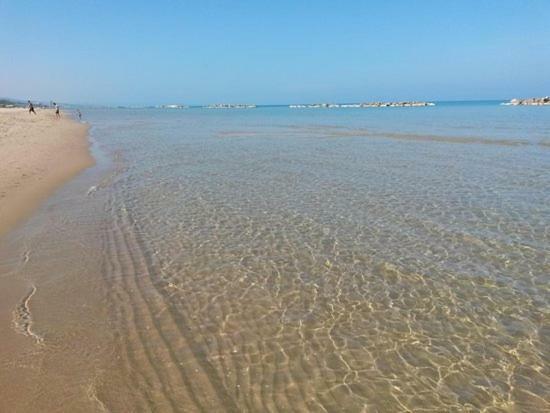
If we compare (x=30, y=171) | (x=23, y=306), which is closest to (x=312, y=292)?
(x=23, y=306)

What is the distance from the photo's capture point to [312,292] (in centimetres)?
710

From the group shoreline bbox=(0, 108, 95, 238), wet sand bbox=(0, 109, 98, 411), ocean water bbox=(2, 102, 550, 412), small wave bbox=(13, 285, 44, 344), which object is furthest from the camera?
shoreline bbox=(0, 108, 95, 238)

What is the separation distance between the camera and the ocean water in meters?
4.78

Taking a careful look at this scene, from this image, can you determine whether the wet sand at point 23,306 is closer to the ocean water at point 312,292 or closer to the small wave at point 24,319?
the small wave at point 24,319

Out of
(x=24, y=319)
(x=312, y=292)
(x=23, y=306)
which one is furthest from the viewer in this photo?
(x=312, y=292)

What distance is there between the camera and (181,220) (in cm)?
1098

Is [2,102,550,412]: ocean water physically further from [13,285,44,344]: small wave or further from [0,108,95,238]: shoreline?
[0,108,95,238]: shoreline

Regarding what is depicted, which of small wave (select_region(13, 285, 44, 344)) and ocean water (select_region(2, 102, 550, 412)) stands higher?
small wave (select_region(13, 285, 44, 344))

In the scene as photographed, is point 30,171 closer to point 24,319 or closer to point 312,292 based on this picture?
point 24,319

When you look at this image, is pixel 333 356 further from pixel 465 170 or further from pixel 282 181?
pixel 465 170

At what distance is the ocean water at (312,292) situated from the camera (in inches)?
188

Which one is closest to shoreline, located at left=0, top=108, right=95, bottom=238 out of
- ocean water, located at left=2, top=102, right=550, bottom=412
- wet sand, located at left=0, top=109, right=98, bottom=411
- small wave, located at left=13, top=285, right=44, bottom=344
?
wet sand, located at left=0, top=109, right=98, bottom=411

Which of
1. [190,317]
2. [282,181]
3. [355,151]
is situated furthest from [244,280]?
[355,151]

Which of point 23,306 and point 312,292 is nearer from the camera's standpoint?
point 23,306
